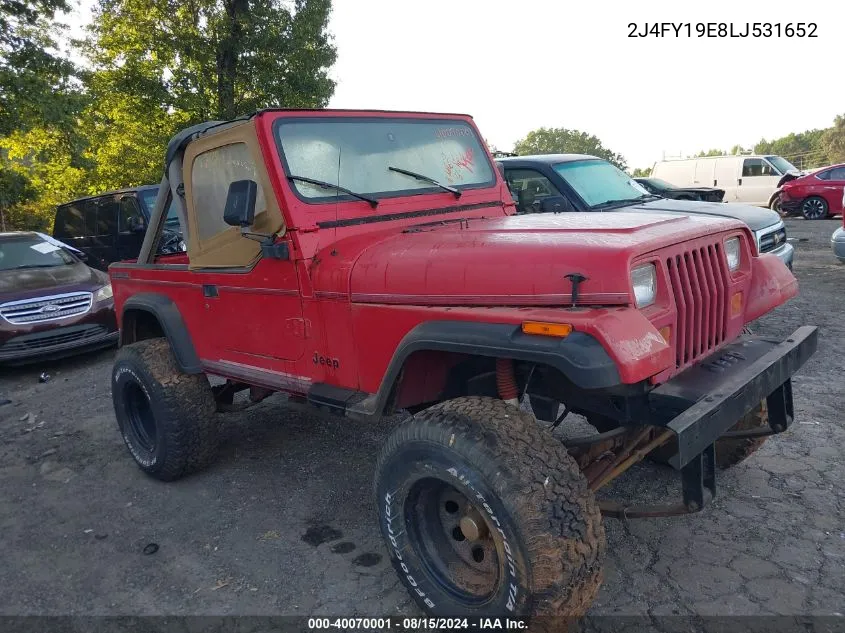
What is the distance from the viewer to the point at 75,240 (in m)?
10.4

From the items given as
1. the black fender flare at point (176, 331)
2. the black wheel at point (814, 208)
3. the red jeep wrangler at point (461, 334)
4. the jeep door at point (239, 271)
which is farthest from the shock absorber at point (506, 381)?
the black wheel at point (814, 208)

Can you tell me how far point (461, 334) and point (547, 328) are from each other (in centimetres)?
33

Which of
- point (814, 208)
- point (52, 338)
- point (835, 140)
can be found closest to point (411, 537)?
point (52, 338)

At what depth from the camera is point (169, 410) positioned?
3791 millimetres

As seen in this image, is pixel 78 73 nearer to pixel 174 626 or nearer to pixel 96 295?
pixel 96 295

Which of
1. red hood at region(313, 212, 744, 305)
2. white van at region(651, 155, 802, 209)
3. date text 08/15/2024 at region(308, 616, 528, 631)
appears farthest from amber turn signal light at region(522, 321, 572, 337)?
white van at region(651, 155, 802, 209)

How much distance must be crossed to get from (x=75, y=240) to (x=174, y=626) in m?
9.44

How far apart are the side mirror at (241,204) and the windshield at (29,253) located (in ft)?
19.8

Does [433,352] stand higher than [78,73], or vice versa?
[78,73]

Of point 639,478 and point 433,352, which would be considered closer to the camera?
point 433,352

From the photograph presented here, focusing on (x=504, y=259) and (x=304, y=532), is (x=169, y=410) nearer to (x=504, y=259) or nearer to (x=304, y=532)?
(x=304, y=532)

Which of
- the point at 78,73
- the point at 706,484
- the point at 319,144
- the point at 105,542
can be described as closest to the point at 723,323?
the point at 706,484

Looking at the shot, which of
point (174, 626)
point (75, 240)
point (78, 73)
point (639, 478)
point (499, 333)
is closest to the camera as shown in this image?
point (499, 333)

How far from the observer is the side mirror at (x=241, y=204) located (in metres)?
2.94
